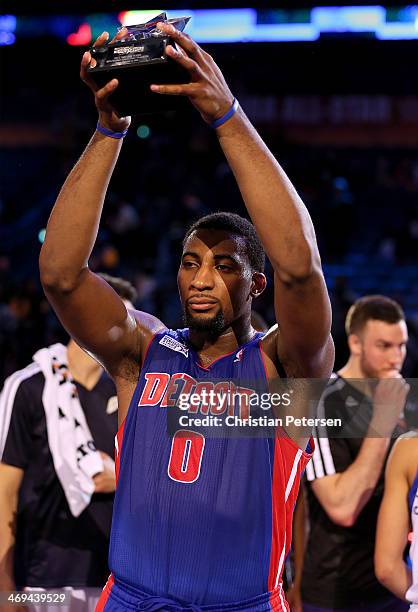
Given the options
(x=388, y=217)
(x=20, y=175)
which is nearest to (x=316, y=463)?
(x=388, y=217)

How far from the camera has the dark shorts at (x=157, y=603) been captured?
87.4 inches

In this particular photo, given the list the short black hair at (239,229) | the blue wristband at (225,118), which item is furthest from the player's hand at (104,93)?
the short black hair at (239,229)

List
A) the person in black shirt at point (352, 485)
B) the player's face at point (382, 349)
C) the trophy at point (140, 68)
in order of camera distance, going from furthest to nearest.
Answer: the player's face at point (382, 349), the person in black shirt at point (352, 485), the trophy at point (140, 68)

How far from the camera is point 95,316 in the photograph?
93.1 inches

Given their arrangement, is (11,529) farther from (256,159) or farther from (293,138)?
(293,138)

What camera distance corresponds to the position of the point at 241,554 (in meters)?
2.28

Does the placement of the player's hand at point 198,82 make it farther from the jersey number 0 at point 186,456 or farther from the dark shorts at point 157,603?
the dark shorts at point 157,603

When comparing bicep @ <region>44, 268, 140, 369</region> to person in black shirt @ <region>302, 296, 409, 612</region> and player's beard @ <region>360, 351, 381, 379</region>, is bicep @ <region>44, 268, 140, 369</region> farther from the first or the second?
player's beard @ <region>360, 351, 381, 379</region>

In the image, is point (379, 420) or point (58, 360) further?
point (58, 360)

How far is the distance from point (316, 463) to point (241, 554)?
1.36 metres

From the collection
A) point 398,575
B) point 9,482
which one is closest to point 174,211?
point 9,482

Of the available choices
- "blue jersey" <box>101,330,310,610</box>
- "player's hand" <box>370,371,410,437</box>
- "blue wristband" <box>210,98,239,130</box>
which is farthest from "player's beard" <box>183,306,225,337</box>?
"player's hand" <box>370,371,410,437</box>

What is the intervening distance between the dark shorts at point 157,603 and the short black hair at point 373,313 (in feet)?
5.78

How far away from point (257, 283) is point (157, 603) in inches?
37.5
